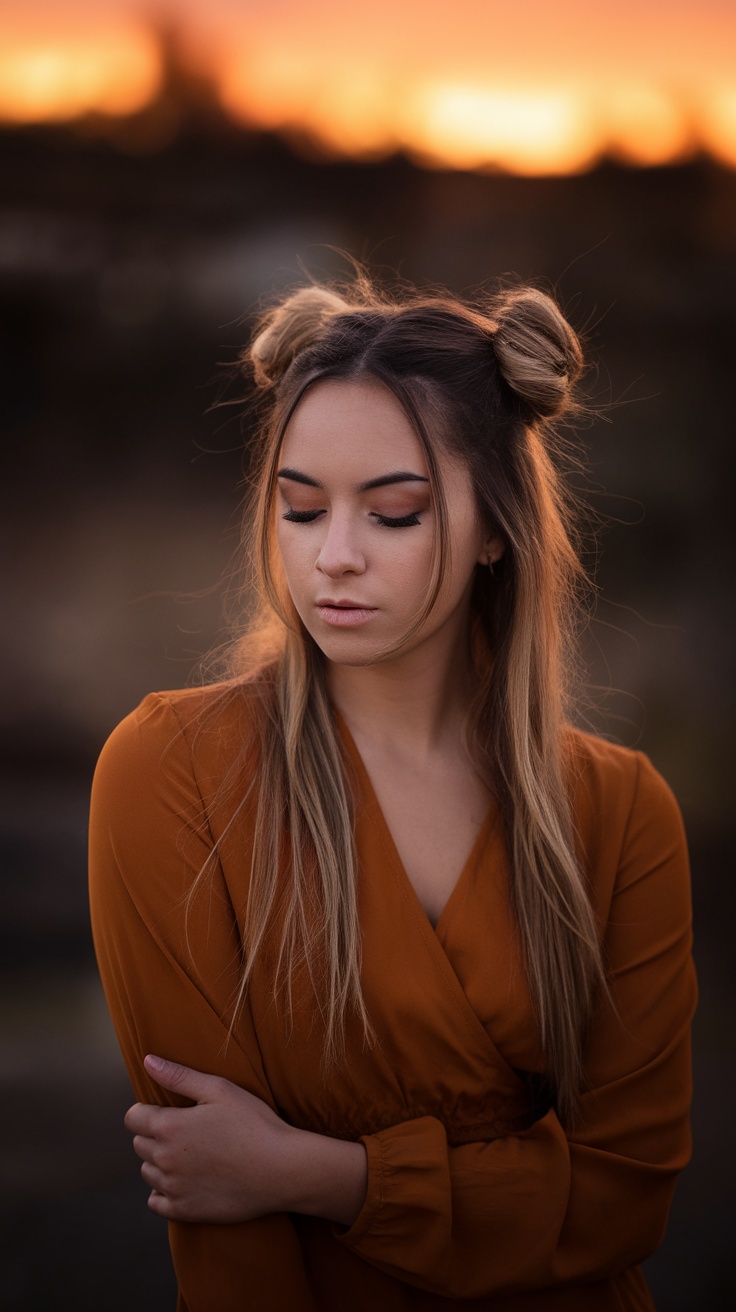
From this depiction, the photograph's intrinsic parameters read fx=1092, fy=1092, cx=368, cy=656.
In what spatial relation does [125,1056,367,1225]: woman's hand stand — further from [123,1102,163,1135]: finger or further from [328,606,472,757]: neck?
[328,606,472,757]: neck

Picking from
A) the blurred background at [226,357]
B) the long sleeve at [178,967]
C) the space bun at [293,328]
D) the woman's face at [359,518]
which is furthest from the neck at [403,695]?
the blurred background at [226,357]

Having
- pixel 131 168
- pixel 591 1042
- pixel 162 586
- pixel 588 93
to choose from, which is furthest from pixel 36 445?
pixel 591 1042

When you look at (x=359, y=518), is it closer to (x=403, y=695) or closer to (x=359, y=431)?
(x=359, y=431)

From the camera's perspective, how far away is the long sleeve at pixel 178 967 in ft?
3.23

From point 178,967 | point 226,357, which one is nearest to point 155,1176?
point 178,967

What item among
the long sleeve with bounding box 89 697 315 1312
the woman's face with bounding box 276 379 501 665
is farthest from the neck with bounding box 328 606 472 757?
the long sleeve with bounding box 89 697 315 1312

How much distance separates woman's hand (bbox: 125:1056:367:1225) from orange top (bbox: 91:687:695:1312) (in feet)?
0.07

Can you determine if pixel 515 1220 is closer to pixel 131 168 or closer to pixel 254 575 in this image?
pixel 254 575

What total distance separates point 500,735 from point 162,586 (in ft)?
5.05

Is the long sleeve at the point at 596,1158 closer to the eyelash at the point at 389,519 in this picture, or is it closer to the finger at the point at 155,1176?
the finger at the point at 155,1176

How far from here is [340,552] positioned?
Answer: 98 centimetres

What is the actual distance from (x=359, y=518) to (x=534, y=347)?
0.26 meters

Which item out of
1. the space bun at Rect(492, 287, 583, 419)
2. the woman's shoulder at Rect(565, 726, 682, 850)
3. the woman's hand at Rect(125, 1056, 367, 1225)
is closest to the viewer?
the woman's hand at Rect(125, 1056, 367, 1225)

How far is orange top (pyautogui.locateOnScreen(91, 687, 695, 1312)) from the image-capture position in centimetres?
99
